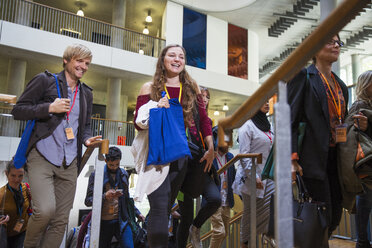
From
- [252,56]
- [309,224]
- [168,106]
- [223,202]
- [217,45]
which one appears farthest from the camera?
[252,56]

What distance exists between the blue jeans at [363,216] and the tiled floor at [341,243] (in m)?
0.58

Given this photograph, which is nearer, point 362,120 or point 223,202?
point 362,120

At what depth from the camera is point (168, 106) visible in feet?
6.13

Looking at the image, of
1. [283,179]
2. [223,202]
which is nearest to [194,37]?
[223,202]

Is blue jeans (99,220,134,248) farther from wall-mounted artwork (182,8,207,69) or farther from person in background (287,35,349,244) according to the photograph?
wall-mounted artwork (182,8,207,69)

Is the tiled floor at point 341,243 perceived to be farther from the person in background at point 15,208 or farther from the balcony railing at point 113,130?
the balcony railing at point 113,130

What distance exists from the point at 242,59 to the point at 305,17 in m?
3.15

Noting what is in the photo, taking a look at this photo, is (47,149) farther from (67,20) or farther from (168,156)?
(67,20)

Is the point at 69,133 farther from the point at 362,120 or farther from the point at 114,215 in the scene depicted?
the point at 114,215

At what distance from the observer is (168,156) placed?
1.76 m

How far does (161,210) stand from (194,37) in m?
12.4

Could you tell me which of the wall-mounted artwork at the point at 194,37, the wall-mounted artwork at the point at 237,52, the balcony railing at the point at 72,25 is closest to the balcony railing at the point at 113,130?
the balcony railing at the point at 72,25

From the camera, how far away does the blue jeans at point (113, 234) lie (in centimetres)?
356

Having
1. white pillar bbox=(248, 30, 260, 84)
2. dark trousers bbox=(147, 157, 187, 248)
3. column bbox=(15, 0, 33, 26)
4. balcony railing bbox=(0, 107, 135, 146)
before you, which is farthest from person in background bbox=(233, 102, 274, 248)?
white pillar bbox=(248, 30, 260, 84)
